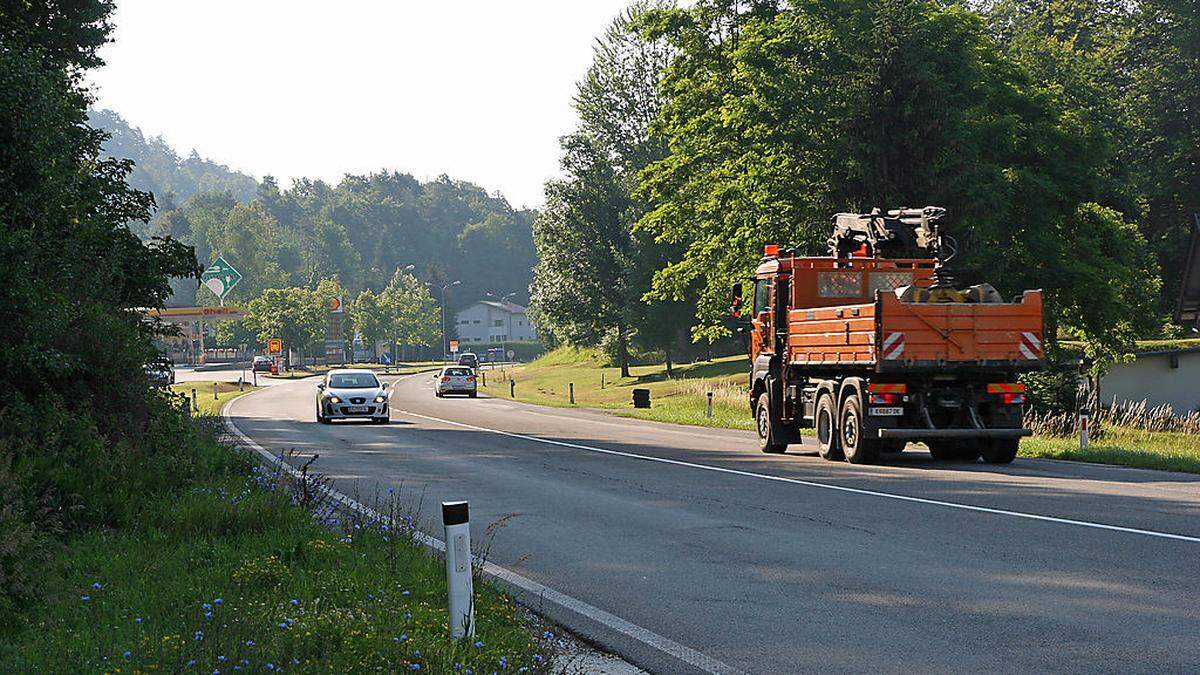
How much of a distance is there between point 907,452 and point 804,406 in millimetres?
2227

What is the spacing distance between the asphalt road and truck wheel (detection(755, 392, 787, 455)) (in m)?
1.34

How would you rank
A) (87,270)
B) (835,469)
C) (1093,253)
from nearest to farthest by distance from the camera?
(87,270) → (835,469) → (1093,253)

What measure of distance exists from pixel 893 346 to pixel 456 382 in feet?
147

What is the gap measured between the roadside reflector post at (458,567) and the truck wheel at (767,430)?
50.8ft

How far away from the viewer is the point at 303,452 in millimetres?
22984

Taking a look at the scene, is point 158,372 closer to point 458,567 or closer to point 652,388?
point 458,567

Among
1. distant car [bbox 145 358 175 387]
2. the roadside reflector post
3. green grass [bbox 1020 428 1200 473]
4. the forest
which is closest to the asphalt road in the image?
green grass [bbox 1020 428 1200 473]

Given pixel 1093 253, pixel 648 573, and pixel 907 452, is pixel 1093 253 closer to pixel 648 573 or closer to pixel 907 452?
pixel 907 452

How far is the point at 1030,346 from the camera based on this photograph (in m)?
18.1

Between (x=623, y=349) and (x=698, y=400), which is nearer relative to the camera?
(x=698, y=400)

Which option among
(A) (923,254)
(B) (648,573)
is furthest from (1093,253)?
(B) (648,573)

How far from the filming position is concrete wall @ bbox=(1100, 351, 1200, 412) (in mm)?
46688

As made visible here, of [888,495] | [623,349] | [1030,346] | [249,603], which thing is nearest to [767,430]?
[1030,346]

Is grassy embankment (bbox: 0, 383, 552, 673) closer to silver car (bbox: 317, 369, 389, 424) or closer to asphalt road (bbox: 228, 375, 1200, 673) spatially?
asphalt road (bbox: 228, 375, 1200, 673)
